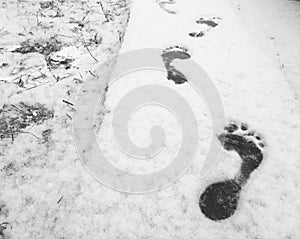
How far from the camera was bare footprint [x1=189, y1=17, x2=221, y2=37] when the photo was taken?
3.36 m

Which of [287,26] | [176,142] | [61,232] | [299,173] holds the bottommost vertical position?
[61,232]

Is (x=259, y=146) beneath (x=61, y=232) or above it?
above

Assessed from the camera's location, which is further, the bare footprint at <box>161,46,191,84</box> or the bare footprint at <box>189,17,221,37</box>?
the bare footprint at <box>189,17,221,37</box>

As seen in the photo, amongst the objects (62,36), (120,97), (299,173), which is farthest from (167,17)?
(299,173)

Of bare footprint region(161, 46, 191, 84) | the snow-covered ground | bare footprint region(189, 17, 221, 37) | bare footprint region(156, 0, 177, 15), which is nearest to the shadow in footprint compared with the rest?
the snow-covered ground

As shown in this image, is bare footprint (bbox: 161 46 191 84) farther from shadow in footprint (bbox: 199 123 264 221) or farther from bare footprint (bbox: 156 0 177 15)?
bare footprint (bbox: 156 0 177 15)

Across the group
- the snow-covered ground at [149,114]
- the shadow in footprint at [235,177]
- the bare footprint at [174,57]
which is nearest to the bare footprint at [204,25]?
the snow-covered ground at [149,114]

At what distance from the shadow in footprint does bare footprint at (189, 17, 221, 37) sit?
1629mm

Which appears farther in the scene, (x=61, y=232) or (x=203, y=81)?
(x=203, y=81)

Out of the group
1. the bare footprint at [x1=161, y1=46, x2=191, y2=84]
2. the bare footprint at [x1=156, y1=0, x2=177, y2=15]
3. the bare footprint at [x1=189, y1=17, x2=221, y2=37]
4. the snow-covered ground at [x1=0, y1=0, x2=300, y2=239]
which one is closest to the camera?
the snow-covered ground at [x1=0, y1=0, x2=300, y2=239]

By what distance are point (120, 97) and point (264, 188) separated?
143cm

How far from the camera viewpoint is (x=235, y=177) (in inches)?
73.9

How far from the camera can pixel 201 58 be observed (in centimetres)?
296

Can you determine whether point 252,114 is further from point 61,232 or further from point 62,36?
point 62,36
